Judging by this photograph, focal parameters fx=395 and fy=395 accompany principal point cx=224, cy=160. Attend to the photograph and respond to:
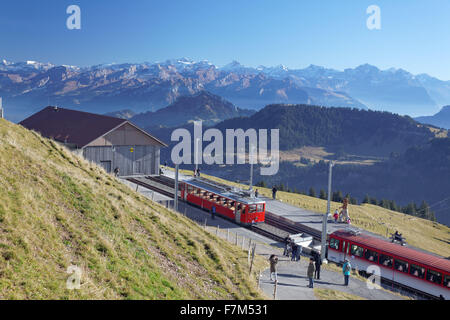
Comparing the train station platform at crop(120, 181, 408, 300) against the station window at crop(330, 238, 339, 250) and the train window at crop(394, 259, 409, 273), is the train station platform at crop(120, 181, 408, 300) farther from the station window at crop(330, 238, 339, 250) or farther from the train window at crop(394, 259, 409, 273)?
the train window at crop(394, 259, 409, 273)

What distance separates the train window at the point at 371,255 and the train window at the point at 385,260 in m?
0.40

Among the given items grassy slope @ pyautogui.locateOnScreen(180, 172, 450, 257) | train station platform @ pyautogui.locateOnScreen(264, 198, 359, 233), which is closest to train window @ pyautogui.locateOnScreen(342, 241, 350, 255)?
train station platform @ pyautogui.locateOnScreen(264, 198, 359, 233)

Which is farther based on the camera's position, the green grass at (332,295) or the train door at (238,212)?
the train door at (238,212)

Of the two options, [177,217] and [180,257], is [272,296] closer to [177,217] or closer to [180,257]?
[180,257]

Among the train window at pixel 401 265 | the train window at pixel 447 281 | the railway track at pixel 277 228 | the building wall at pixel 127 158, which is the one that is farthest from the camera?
the building wall at pixel 127 158

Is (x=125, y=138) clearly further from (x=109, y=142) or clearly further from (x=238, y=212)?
(x=238, y=212)

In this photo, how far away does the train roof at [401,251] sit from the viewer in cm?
2564

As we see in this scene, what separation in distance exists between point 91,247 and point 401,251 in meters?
22.4

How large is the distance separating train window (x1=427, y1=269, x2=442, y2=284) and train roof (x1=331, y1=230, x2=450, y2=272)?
1.25ft

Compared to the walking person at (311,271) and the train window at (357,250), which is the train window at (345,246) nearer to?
the train window at (357,250)

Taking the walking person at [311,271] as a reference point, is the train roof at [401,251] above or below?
below

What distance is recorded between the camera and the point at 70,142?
166ft

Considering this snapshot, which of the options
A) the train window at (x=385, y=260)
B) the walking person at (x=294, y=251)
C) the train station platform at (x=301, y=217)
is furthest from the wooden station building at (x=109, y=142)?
the train window at (x=385, y=260)
